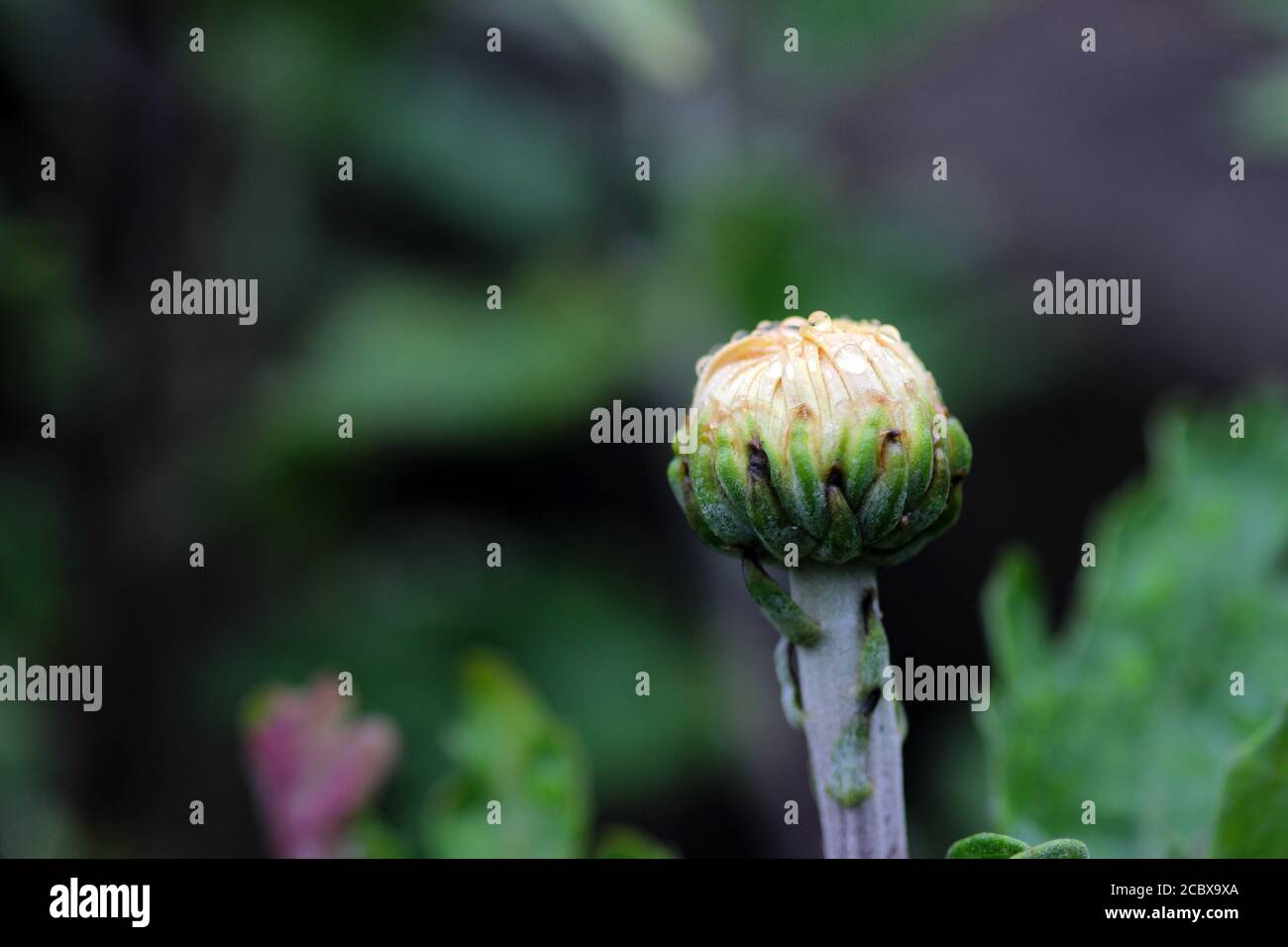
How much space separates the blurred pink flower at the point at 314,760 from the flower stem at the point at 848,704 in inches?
37.3

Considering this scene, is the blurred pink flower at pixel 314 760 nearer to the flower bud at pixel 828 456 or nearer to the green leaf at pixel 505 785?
the green leaf at pixel 505 785

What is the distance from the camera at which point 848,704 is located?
1151mm

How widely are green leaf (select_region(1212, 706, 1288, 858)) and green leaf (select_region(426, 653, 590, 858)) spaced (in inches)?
31.2

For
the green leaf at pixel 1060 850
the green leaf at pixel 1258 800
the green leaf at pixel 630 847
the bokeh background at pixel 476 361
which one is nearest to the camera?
the green leaf at pixel 1060 850

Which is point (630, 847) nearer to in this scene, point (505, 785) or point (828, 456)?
point (505, 785)

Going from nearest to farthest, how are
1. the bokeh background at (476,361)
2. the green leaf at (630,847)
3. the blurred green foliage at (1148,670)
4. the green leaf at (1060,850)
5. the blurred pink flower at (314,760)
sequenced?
the green leaf at (1060,850), the green leaf at (630,847), the blurred green foliage at (1148,670), the blurred pink flower at (314,760), the bokeh background at (476,361)

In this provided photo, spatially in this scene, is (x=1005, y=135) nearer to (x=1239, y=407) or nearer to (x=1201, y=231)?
(x=1201, y=231)

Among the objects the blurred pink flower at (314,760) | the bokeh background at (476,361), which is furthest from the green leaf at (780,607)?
the bokeh background at (476,361)

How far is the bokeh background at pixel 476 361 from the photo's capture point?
3.47 m

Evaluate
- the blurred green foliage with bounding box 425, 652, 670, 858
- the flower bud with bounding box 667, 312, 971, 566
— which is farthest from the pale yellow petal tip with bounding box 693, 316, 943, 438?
the blurred green foliage with bounding box 425, 652, 670, 858

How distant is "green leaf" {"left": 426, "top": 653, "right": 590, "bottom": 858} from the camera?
174cm

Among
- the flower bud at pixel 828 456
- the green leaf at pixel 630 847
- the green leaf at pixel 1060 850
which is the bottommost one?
the green leaf at pixel 630 847

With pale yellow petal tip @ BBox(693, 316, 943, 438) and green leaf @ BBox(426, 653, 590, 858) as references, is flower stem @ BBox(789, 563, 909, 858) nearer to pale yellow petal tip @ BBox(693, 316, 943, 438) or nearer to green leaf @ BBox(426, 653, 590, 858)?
pale yellow petal tip @ BBox(693, 316, 943, 438)
